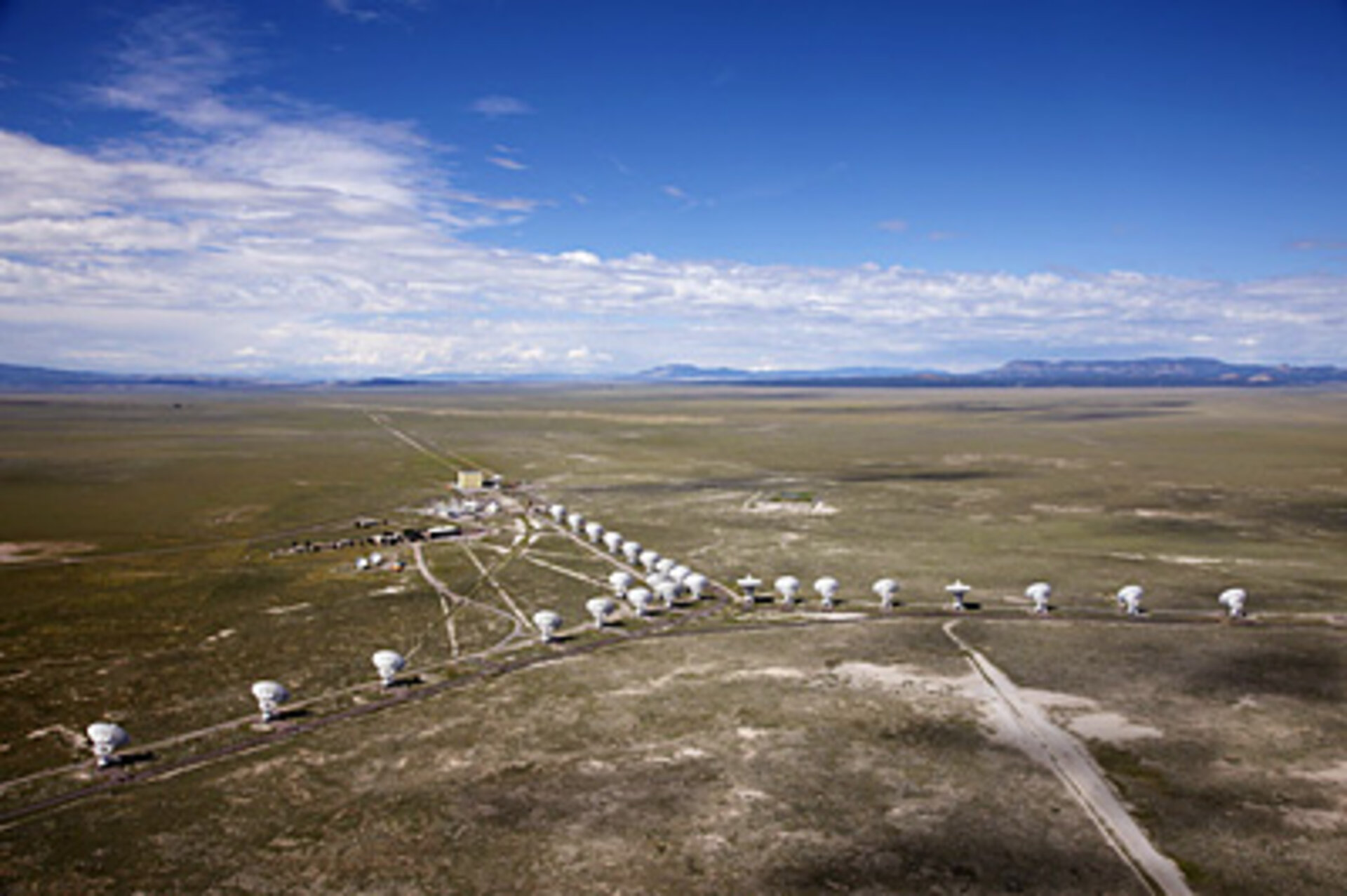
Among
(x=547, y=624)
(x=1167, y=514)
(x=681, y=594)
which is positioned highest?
(x=1167, y=514)

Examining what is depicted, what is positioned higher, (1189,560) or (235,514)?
(1189,560)

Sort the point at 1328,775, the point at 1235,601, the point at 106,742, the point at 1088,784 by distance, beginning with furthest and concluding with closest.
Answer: the point at 1235,601, the point at 106,742, the point at 1328,775, the point at 1088,784

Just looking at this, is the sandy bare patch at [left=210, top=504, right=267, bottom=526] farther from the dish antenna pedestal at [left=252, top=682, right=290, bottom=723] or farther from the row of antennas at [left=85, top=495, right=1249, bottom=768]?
the dish antenna pedestal at [left=252, top=682, right=290, bottom=723]

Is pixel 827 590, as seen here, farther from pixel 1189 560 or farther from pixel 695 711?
pixel 1189 560

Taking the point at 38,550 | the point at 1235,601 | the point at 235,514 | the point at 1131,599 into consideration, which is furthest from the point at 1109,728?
the point at 235,514

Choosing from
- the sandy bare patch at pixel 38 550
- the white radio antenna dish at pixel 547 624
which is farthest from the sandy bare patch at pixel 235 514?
the white radio antenna dish at pixel 547 624

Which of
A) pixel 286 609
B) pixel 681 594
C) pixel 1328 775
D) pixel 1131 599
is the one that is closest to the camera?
pixel 1328 775

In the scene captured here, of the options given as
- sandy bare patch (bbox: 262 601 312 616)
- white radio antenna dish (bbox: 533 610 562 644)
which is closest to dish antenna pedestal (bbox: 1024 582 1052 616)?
white radio antenna dish (bbox: 533 610 562 644)

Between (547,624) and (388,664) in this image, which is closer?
(388,664)
